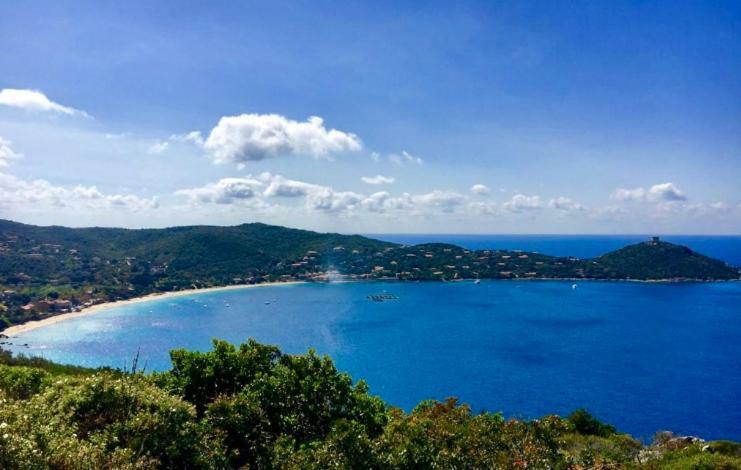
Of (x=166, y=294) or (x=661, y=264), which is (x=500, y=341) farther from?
(x=661, y=264)

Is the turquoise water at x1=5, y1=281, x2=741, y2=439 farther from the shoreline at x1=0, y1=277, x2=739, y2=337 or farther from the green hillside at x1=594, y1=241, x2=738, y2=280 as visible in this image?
the green hillside at x1=594, y1=241, x2=738, y2=280

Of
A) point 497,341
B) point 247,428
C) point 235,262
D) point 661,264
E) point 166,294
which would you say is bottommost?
point 166,294

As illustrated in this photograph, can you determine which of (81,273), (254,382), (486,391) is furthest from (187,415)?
(81,273)

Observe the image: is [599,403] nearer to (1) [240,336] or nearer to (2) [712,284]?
(1) [240,336]

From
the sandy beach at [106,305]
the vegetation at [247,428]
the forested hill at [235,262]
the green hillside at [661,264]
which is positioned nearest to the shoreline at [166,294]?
the sandy beach at [106,305]

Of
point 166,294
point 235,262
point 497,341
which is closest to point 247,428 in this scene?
point 497,341

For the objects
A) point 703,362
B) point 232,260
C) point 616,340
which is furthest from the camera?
point 232,260
